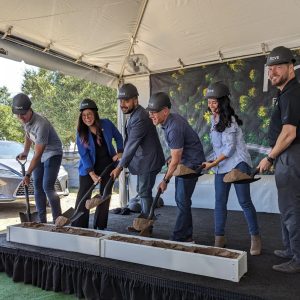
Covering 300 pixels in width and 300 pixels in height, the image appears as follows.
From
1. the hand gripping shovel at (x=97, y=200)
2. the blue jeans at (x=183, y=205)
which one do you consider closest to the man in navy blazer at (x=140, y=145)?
the hand gripping shovel at (x=97, y=200)

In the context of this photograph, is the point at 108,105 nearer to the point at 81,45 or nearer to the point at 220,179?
the point at 81,45

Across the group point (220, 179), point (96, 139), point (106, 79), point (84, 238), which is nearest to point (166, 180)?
point (220, 179)

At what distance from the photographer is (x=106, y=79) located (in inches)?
198

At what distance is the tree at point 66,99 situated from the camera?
13469 millimetres

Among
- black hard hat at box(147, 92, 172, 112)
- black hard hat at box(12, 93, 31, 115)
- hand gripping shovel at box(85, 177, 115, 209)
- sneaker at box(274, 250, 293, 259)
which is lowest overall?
sneaker at box(274, 250, 293, 259)

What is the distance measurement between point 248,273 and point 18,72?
50.0 feet

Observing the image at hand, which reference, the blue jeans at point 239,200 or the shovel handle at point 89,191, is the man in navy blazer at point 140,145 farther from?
the blue jeans at point 239,200

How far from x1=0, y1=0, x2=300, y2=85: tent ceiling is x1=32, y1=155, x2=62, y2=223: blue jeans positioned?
1.26m

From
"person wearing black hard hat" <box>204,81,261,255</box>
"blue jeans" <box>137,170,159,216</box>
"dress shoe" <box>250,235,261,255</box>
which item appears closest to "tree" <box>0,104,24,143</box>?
"blue jeans" <box>137,170,159,216</box>

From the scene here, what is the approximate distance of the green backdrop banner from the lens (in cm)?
440

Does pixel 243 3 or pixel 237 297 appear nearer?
pixel 237 297

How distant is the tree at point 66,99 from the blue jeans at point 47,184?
10008 millimetres

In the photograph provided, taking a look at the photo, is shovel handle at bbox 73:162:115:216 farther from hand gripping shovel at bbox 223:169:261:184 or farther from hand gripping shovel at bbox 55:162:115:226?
hand gripping shovel at bbox 223:169:261:184

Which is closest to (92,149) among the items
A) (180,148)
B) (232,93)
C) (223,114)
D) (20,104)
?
(20,104)
